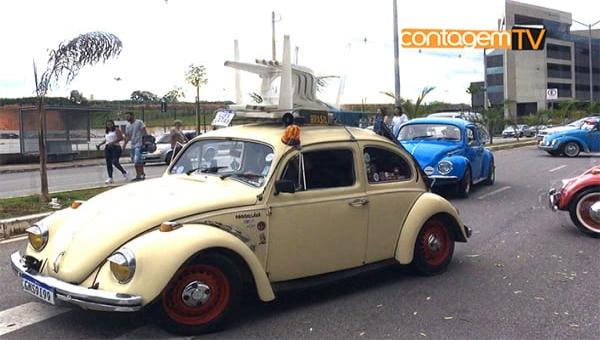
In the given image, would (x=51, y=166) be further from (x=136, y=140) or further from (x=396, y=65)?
(x=396, y=65)

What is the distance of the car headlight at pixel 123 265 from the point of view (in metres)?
4.15

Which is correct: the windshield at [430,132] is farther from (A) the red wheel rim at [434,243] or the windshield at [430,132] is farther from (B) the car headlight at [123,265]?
(B) the car headlight at [123,265]

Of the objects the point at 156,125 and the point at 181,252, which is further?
the point at 156,125

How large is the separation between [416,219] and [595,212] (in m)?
3.40

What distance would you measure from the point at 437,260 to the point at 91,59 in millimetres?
7955

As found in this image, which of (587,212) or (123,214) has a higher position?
(123,214)

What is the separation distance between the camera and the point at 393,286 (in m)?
5.83

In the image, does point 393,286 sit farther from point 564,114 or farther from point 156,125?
point 564,114

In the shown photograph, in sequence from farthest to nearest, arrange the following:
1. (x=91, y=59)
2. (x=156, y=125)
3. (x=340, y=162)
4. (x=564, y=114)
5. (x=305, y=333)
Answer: (x=564, y=114) < (x=156, y=125) < (x=91, y=59) < (x=340, y=162) < (x=305, y=333)

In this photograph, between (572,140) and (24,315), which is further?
(572,140)

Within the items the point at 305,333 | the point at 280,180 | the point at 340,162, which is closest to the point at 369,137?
the point at 340,162

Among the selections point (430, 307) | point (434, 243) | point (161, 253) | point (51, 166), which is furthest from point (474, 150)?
point (51, 166)

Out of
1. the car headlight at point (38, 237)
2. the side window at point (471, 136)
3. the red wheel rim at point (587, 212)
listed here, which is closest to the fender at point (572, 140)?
the side window at point (471, 136)

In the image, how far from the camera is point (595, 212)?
26.1 feet
